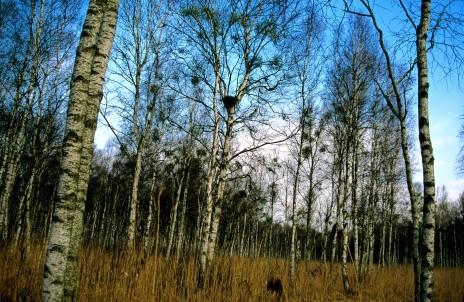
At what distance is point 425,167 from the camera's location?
4078 mm

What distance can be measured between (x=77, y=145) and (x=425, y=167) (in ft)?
15.2

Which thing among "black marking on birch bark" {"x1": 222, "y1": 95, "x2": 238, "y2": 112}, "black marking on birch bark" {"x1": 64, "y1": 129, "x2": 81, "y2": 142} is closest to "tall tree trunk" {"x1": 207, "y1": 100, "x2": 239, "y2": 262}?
"black marking on birch bark" {"x1": 222, "y1": 95, "x2": 238, "y2": 112}

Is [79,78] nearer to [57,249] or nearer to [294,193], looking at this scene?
[57,249]

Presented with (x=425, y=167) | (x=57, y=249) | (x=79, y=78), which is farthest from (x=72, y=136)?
(x=425, y=167)

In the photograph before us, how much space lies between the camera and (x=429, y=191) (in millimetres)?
3955

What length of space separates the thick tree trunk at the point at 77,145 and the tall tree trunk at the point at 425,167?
445 centimetres

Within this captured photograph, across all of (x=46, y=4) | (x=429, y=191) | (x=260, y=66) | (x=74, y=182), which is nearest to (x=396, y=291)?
(x=429, y=191)

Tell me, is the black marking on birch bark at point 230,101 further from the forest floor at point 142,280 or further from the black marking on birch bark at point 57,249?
the black marking on birch bark at point 57,249

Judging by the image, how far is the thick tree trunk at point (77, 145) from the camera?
2217mm

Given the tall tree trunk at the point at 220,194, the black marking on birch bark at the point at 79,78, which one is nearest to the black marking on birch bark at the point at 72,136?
the black marking on birch bark at the point at 79,78

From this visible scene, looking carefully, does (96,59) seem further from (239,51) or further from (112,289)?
(239,51)

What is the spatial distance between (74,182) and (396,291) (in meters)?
11.8

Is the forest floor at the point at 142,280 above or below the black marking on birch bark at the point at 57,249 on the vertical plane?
below

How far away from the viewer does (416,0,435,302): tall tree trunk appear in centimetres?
380
